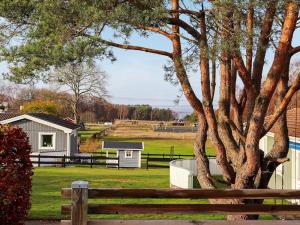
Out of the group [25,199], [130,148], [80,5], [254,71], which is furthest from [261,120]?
[130,148]

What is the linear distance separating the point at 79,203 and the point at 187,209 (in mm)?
1707

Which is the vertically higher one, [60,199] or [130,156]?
[130,156]

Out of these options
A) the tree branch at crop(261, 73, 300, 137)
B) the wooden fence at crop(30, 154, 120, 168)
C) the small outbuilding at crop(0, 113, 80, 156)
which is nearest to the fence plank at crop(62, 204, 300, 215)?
the tree branch at crop(261, 73, 300, 137)

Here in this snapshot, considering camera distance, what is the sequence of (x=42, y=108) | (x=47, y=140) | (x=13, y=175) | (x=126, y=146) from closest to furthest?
(x=13, y=175), (x=126, y=146), (x=47, y=140), (x=42, y=108)

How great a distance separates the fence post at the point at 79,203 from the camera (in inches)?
281

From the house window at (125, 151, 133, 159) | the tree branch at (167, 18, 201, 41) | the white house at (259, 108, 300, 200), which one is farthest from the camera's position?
the house window at (125, 151, 133, 159)

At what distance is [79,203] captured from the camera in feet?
23.5

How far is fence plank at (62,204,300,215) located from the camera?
7441 millimetres

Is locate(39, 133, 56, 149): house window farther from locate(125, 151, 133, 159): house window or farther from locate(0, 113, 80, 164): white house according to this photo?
locate(125, 151, 133, 159): house window

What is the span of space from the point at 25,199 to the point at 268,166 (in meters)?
5.88

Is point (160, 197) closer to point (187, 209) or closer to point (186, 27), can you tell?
point (187, 209)

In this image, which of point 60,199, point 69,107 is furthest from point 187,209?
point 69,107

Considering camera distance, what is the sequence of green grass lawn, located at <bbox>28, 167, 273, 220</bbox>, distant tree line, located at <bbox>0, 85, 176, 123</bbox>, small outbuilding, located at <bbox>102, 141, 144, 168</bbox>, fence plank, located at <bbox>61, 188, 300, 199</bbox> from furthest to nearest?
distant tree line, located at <bbox>0, 85, 176, 123</bbox> < small outbuilding, located at <bbox>102, 141, 144, 168</bbox> < green grass lawn, located at <bbox>28, 167, 273, 220</bbox> < fence plank, located at <bbox>61, 188, 300, 199</bbox>

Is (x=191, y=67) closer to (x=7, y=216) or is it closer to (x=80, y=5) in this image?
(x=80, y=5)
